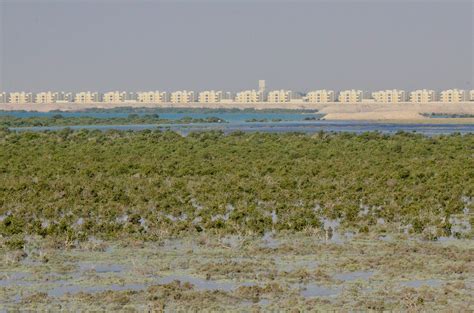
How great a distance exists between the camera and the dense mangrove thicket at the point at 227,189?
19.8 m

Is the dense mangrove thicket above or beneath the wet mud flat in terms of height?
beneath

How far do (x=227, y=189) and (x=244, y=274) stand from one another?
464 inches

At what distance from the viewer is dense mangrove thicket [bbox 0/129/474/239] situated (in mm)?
19812

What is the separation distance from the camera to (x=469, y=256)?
1572 cm

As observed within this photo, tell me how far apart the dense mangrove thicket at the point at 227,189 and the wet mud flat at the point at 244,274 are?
1.46 metres

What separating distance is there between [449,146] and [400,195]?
2060cm

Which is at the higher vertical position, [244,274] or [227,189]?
[244,274]

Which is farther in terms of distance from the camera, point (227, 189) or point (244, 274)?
point (227, 189)

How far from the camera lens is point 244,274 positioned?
14406mm

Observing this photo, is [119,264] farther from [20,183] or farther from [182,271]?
[20,183]

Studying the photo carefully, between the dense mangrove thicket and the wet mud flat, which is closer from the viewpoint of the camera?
the wet mud flat

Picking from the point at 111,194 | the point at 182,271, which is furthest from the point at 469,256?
the point at 111,194

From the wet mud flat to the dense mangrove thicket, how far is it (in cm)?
146

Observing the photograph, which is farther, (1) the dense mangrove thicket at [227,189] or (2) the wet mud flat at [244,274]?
(1) the dense mangrove thicket at [227,189]
